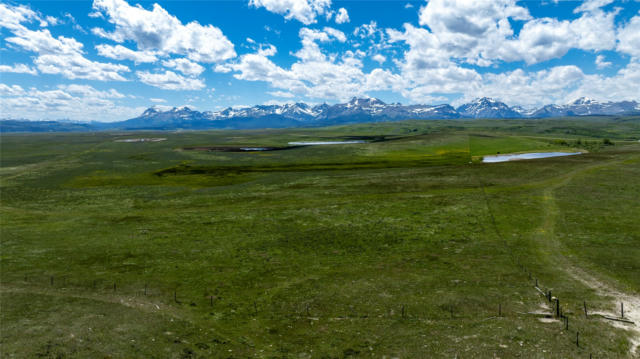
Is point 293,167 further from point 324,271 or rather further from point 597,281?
point 597,281

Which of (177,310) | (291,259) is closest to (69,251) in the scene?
(177,310)

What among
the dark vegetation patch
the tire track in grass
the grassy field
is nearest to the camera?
the grassy field

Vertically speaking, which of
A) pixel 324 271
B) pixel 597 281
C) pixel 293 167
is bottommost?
pixel 324 271

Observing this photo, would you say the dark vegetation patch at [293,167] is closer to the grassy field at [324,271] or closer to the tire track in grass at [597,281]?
the grassy field at [324,271]

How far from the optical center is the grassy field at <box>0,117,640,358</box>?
2550 centimetres

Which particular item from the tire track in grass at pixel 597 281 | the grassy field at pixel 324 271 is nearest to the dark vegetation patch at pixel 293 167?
the grassy field at pixel 324 271

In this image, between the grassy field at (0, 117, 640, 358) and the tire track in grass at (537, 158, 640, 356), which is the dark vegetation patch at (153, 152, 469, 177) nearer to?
the grassy field at (0, 117, 640, 358)

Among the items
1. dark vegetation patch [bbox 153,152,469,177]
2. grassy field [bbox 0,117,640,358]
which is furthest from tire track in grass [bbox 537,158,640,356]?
dark vegetation patch [bbox 153,152,469,177]

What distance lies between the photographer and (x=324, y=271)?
128 feet

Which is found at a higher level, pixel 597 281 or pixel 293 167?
pixel 293 167

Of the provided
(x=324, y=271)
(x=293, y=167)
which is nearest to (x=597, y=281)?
(x=324, y=271)

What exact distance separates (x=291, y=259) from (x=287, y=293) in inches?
370

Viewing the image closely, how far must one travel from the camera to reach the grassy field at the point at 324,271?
1004 inches

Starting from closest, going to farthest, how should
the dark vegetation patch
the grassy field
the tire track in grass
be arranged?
the grassy field, the tire track in grass, the dark vegetation patch
